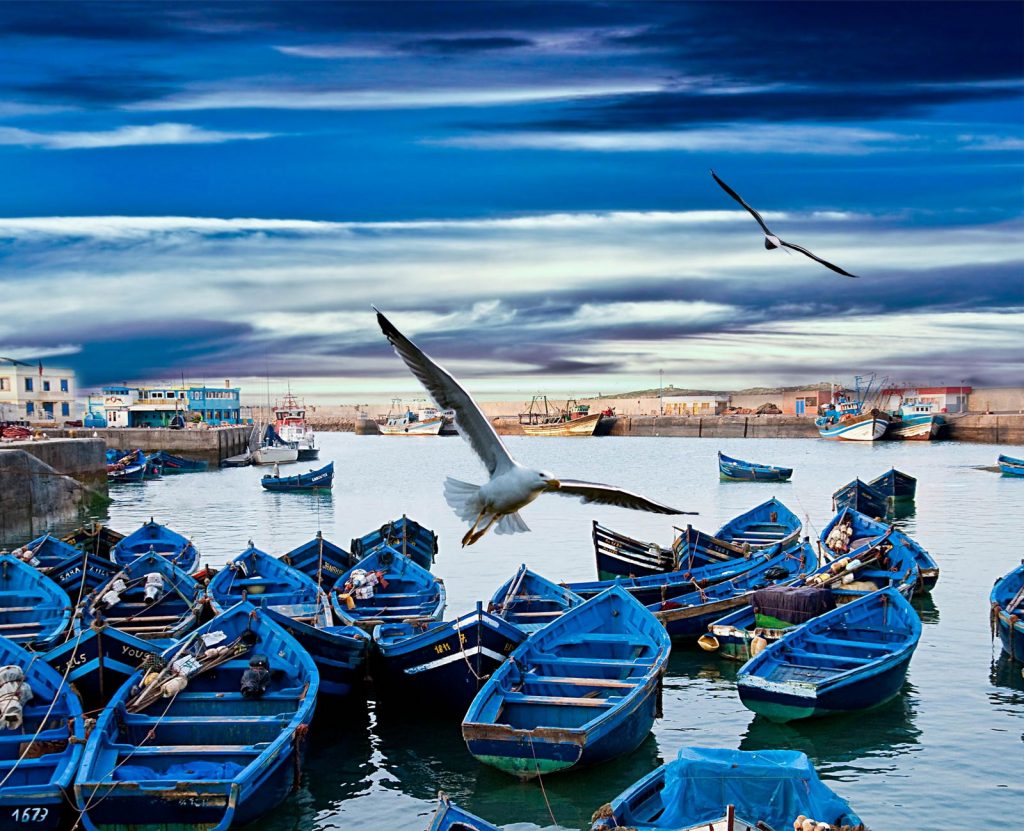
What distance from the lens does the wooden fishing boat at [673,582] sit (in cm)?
2102

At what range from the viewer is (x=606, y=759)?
12883mm

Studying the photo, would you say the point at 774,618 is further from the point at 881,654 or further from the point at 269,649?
the point at 269,649

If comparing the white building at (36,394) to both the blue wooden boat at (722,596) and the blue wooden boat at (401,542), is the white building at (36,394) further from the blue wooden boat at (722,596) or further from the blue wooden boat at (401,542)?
the blue wooden boat at (722,596)

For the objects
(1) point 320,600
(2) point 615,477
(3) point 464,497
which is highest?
(3) point 464,497

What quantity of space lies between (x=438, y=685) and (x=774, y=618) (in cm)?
740

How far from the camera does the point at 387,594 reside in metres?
20.0

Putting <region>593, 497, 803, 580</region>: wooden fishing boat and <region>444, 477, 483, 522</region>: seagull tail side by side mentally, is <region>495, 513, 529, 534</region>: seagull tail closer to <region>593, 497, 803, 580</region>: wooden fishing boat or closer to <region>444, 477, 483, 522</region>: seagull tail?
<region>444, 477, 483, 522</region>: seagull tail

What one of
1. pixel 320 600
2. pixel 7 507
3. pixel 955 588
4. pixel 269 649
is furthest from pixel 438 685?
pixel 7 507

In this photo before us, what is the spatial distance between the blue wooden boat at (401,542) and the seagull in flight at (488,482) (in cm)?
1747

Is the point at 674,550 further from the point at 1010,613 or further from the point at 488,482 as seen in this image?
the point at 488,482

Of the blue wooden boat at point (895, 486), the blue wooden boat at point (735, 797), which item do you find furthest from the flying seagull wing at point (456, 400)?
the blue wooden boat at point (895, 486)

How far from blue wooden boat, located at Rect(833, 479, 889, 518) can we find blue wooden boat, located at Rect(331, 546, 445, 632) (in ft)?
77.3

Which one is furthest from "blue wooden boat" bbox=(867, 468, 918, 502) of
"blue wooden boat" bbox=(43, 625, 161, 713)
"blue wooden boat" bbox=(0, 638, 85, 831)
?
"blue wooden boat" bbox=(0, 638, 85, 831)

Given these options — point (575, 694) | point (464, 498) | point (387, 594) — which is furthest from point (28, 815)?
point (387, 594)
